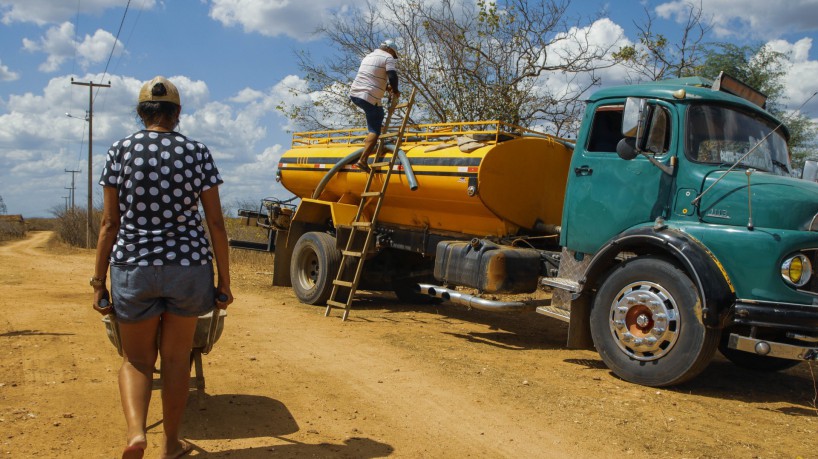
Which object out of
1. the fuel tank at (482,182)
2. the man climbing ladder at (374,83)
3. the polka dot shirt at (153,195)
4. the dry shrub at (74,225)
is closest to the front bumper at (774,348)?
the fuel tank at (482,182)

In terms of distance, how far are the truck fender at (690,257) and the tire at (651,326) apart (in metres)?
0.14

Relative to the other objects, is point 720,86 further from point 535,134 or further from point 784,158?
point 535,134

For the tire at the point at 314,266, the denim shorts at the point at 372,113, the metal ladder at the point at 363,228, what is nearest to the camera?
the metal ladder at the point at 363,228

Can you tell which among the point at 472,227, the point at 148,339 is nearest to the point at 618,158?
the point at 472,227

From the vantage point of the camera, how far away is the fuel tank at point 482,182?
26.2 feet

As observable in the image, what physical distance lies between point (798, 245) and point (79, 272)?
1309 cm

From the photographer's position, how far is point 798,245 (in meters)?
5.34

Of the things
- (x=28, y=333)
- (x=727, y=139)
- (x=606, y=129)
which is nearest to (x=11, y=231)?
(x=28, y=333)

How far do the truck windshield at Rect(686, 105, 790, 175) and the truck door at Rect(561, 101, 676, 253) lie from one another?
0.21 meters

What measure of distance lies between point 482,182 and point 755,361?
3.33m

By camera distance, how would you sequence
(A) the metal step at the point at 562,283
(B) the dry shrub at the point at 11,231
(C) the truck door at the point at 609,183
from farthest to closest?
(B) the dry shrub at the point at 11,231 → (A) the metal step at the point at 562,283 → (C) the truck door at the point at 609,183

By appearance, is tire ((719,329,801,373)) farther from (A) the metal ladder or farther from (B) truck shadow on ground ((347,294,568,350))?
Result: (A) the metal ladder

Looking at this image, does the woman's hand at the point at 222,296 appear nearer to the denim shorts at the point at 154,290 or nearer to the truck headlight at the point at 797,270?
the denim shorts at the point at 154,290

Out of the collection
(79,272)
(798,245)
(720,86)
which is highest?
(720,86)
